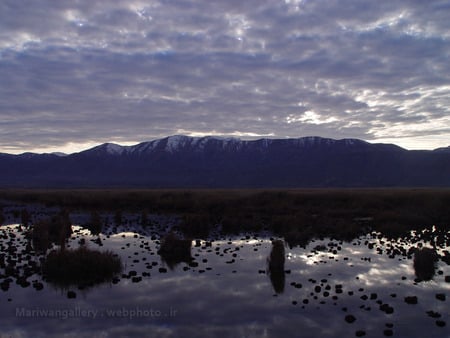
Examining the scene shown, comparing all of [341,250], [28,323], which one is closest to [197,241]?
[341,250]

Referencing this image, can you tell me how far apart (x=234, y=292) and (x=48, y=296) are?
24.5ft

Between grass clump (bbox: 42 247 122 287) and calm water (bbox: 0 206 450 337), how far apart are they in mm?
716

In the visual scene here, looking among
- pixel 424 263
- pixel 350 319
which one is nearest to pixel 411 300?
pixel 350 319

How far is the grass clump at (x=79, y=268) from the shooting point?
18656 millimetres

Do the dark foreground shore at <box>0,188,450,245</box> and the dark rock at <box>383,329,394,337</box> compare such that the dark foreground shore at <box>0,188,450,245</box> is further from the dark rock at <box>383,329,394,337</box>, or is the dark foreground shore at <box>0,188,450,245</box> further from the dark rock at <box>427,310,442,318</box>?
the dark rock at <box>383,329,394,337</box>

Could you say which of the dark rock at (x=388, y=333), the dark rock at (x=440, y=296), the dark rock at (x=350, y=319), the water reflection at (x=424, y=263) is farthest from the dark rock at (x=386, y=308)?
the water reflection at (x=424, y=263)

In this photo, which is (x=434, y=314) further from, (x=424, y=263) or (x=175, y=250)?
(x=175, y=250)

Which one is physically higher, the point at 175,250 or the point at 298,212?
the point at 298,212

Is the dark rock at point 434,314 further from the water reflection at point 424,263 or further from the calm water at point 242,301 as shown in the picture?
the water reflection at point 424,263

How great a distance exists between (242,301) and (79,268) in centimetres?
813

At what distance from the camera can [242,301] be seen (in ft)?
52.5

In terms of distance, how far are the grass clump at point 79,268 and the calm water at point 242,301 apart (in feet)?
2.35

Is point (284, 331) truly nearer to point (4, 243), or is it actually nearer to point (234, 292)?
point (234, 292)

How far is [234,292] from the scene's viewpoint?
674 inches
